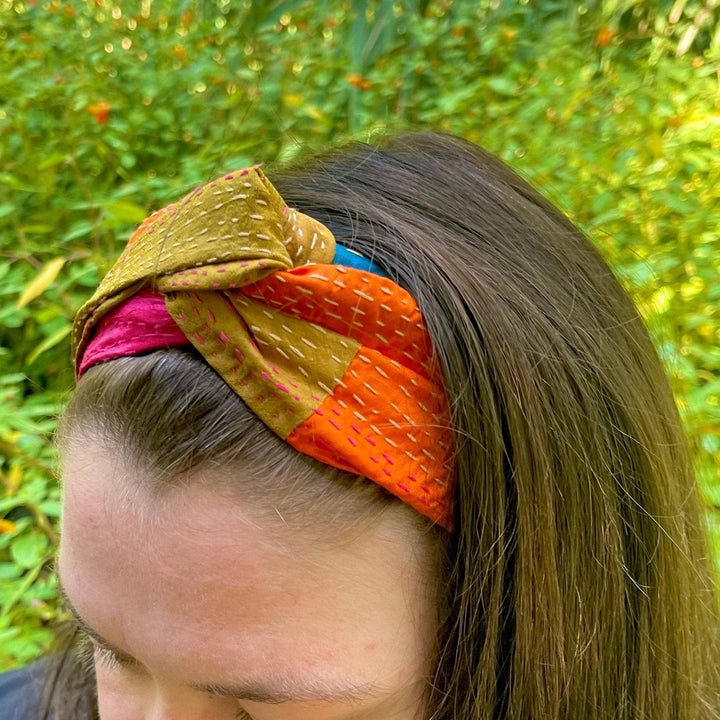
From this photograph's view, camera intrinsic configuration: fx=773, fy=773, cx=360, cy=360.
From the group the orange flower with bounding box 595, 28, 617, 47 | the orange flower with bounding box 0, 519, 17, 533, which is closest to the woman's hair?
the orange flower with bounding box 0, 519, 17, 533

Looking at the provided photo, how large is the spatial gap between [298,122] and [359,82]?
0.86 feet

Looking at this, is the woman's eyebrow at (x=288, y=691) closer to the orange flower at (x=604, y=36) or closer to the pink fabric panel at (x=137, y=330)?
the pink fabric panel at (x=137, y=330)

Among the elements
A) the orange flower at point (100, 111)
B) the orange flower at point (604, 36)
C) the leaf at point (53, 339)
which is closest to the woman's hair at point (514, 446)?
the leaf at point (53, 339)

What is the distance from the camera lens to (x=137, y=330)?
2.61 feet

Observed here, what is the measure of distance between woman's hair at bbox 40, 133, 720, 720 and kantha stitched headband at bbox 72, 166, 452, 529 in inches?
0.9

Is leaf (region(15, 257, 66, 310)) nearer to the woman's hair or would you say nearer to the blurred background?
the blurred background

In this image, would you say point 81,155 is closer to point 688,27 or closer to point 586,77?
point 586,77

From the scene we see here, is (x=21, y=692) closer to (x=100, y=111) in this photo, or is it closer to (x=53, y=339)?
(x=53, y=339)

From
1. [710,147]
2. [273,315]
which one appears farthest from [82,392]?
[710,147]

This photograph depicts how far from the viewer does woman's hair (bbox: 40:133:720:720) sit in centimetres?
77

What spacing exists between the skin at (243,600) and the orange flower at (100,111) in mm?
2079

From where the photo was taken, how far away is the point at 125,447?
796 mm

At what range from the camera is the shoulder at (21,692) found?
4.52 ft

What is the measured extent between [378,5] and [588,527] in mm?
2593
